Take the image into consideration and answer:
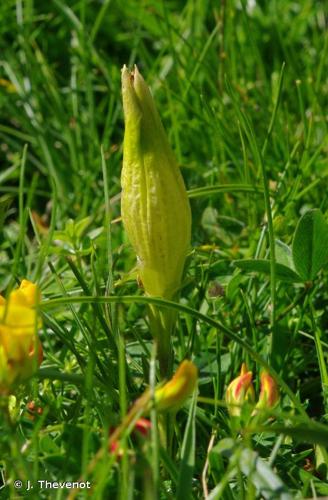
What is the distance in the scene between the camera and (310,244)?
4.53 ft

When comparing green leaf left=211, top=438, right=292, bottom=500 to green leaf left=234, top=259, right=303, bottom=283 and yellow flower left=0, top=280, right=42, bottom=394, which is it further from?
green leaf left=234, top=259, right=303, bottom=283

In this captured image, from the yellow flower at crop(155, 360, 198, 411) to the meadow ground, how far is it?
0.09ft

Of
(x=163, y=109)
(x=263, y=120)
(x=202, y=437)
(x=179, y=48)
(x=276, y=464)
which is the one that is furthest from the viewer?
(x=179, y=48)

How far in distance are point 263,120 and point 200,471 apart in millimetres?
1122

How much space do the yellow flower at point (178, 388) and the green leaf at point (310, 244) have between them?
1.44 ft

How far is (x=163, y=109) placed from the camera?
7.92ft

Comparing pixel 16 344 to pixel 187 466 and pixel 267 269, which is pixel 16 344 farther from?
pixel 267 269

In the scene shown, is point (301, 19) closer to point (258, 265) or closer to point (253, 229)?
point (253, 229)

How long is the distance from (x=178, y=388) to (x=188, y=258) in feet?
1.13

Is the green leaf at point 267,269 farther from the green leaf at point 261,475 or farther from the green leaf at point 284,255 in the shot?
the green leaf at point 261,475

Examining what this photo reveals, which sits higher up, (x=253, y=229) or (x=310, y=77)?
(x=310, y=77)

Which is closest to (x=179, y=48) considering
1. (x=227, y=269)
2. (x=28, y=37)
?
(x=28, y=37)

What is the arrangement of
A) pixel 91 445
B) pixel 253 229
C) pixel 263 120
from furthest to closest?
pixel 263 120 < pixel 253 229 < pixel 91 445

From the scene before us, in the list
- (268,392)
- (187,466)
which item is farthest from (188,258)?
(187,466)
